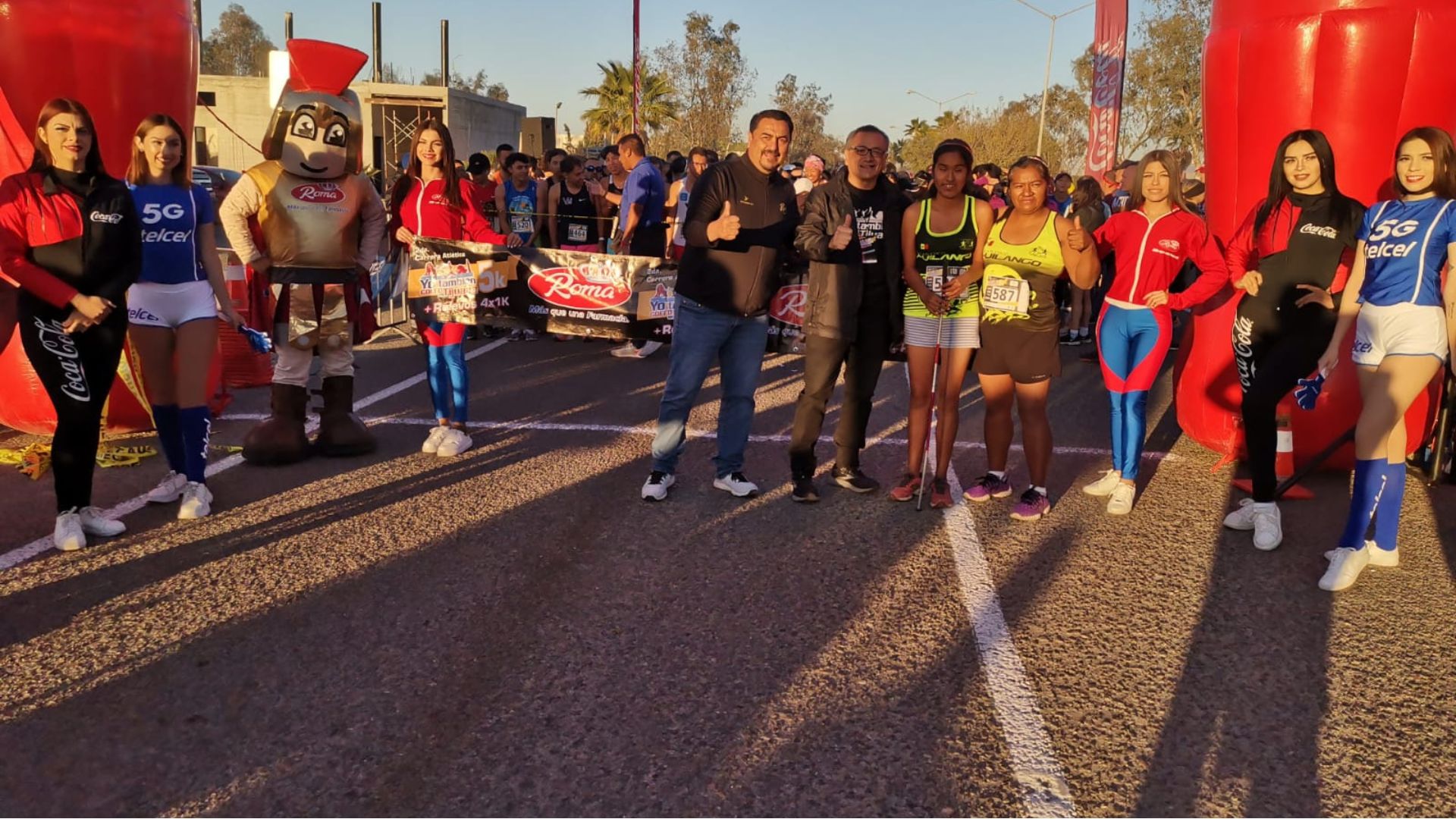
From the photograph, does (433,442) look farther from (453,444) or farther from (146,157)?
(146,157)

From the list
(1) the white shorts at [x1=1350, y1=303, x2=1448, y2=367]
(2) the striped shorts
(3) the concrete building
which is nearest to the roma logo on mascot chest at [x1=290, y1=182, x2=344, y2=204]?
(2) the striped shorts

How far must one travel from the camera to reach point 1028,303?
539 cm

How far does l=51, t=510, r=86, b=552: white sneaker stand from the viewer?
4.68 meters

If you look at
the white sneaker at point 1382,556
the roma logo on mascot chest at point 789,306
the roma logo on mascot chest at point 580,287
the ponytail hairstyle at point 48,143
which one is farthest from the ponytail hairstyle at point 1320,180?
the ponytail hairstyle at point 48,143

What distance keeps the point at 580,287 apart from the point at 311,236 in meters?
3.03

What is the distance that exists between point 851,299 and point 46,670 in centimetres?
383

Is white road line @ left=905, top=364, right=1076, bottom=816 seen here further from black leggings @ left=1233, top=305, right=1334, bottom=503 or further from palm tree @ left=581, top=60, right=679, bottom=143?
palm tree @ left=581, top=60, right=679, bottom=143

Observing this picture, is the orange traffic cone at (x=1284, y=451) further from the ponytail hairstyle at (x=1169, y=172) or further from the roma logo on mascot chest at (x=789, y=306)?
the roma logo on mascot chest at (x=789, y=306)

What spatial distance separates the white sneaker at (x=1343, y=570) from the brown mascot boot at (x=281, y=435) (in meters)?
5.39

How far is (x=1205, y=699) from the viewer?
3.52 meters

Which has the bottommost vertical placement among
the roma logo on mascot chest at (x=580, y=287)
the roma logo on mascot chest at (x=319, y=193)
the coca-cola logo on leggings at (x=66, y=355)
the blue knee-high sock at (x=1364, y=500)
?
the blue knee-high sock at (x=1364, y=500)

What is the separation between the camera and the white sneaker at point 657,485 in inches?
223

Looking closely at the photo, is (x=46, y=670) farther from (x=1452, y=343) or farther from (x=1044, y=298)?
(x=1452, y=343)

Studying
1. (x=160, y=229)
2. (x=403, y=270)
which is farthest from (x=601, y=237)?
(x=160, y=229)
